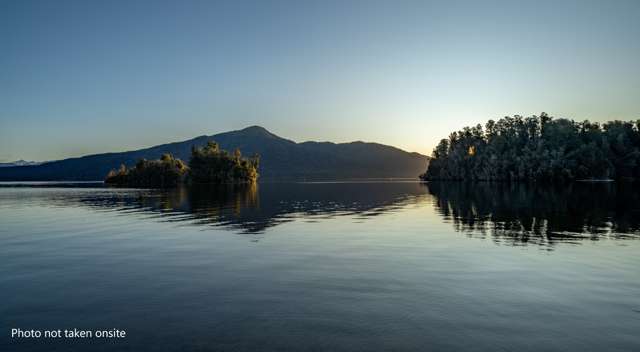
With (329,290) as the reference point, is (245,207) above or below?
above

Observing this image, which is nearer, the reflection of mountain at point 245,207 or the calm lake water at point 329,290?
the calm lake water at point 329,290

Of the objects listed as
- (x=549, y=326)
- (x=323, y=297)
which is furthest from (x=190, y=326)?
(x=549, y=326)

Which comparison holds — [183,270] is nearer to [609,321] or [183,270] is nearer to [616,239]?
[609,321]

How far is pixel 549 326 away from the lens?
44.0ft

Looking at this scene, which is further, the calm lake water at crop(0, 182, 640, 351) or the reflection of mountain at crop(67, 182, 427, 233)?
the reflection of mountain at crop(67, 182, 427, 233)

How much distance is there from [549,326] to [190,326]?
12.6 m

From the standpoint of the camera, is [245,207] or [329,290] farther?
[245,207]

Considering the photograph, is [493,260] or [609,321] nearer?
[609,321]

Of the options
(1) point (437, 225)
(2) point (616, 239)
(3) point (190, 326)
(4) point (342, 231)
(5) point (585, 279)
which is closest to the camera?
(3) point (190, 326)

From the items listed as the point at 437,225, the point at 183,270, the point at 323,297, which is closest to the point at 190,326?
the point at 323,297

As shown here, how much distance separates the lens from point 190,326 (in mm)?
13367

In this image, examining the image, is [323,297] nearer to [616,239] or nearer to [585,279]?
[585,279]

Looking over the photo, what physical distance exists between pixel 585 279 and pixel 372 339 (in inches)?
564

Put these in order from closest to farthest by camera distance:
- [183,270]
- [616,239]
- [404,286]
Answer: [404,286]
[183,270]
[616,239]
